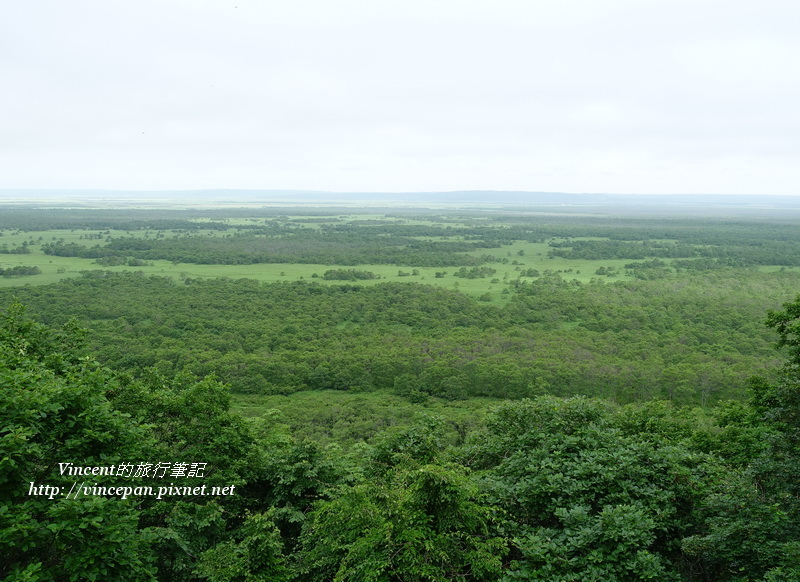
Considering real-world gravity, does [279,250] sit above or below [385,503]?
below

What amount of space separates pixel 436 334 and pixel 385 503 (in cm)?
4890

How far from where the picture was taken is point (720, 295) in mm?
73562

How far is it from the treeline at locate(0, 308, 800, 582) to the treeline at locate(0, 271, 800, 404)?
1946 centimetres

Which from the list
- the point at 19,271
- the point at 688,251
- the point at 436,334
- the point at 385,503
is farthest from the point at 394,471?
the point at 688,251

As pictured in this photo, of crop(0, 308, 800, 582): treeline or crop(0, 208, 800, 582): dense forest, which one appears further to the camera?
crop(0, 208, 800, 582): dense forest

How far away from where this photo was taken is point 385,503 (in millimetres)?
9602

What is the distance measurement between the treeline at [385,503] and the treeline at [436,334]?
19463mm

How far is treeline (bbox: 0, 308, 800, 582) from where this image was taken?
824 centimetres

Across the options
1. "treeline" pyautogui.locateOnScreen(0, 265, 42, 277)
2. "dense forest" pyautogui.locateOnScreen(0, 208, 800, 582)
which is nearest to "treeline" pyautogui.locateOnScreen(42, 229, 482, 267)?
"treeline" pyautogui.locateOnScreen(0, 265, 42, 277)

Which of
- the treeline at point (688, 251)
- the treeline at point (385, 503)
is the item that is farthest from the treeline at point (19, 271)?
the treeline at point (688, 251)

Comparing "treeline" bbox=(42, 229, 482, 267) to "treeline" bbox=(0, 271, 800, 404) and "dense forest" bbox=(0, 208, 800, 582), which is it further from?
"dense forest" bbox=(0, 208, 800, 582)

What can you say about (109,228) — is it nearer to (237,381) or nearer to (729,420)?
(237,381)

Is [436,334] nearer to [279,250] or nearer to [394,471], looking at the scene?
[394,471]

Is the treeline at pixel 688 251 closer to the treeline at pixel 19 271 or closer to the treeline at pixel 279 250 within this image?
the treeline at pixel 279 250
